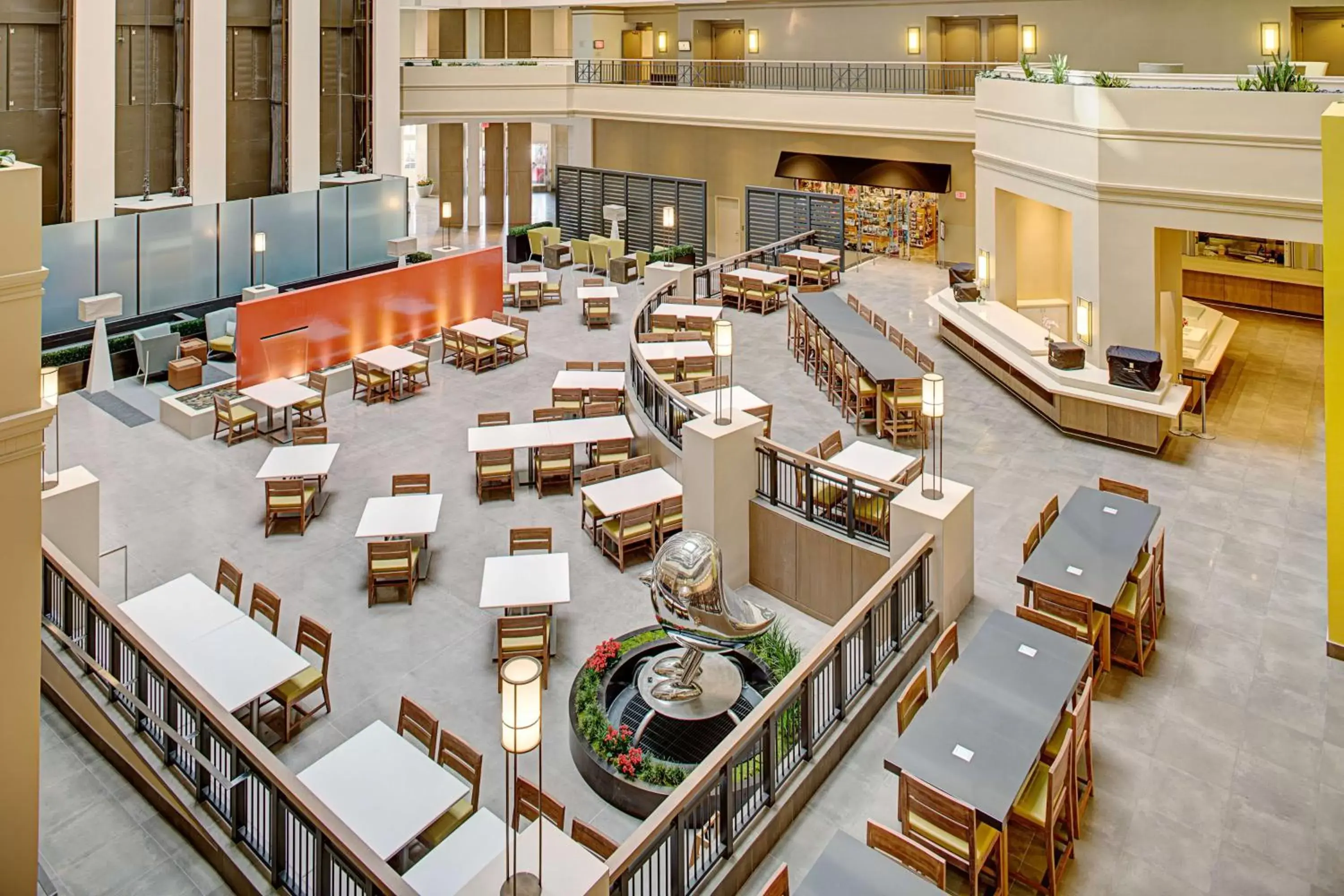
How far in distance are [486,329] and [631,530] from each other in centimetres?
931

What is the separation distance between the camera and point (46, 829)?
271 inches

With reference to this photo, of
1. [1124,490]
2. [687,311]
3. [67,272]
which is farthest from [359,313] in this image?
[1124,490]

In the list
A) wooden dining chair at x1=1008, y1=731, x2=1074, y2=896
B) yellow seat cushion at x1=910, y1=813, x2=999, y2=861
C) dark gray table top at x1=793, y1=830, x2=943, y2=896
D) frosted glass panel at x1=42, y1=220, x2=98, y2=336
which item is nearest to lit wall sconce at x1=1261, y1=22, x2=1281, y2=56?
wooden dining chair at x1=1008, y1=731, x2=1074, y2=896

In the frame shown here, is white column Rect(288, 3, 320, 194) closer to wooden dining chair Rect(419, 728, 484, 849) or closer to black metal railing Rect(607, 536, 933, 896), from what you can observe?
wooden dining chair Rect(419, 728, 484, 849)

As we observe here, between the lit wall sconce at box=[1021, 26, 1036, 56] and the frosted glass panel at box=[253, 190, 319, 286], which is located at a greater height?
the lit wall sconce at box=[1021, 26, 1036, 56]

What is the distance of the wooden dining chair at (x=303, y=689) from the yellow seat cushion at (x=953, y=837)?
5.38 metres

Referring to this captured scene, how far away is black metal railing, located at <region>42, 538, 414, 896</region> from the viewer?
5.46 meters

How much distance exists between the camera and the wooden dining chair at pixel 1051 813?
5734mm

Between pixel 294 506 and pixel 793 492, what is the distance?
6.53 m

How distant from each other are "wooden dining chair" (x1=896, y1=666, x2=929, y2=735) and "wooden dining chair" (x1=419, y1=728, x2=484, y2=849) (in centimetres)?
310

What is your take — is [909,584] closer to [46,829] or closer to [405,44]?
[46,829]

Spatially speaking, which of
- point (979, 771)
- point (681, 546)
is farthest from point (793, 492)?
point (979, 771)

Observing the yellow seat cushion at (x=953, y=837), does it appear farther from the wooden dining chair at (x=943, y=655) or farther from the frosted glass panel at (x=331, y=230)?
the frosted glass panel at (x=331, y=230)

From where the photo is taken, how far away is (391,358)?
1738cm
